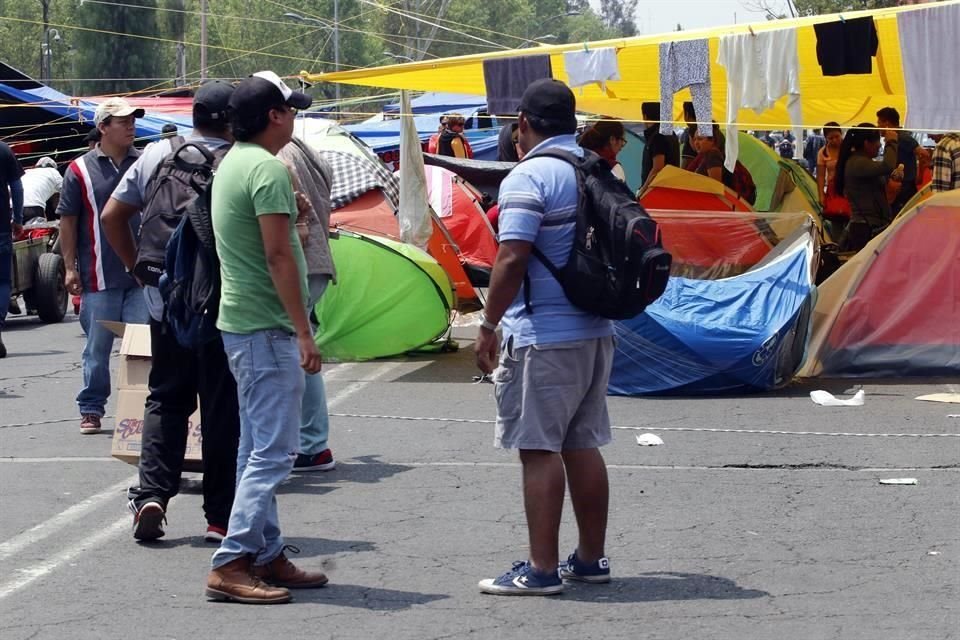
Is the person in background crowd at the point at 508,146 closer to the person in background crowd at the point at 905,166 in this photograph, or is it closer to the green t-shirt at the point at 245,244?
the person in background crowd at the point at 905,166

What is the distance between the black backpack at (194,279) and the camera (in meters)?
5.51

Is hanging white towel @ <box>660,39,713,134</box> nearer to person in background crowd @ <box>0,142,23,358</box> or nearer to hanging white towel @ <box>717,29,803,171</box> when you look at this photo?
hanging white towel @ <box>717,29,803,171</box>

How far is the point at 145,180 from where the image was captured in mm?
6969

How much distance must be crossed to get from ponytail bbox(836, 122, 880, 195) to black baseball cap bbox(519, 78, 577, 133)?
950cm

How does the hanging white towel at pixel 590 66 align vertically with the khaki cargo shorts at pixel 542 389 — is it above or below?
above

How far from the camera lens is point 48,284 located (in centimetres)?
1491

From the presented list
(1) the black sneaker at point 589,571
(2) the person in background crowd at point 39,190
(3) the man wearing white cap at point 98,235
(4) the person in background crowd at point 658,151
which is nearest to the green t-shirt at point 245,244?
(1) the black sneaker at point 589,571

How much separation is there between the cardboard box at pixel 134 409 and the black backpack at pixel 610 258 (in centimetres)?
246

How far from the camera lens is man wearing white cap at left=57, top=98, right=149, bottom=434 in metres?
8.52

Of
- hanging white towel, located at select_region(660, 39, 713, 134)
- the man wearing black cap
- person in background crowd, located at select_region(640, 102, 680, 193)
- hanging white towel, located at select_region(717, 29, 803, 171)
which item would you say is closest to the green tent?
hanging white towel, located at select_region(660, 39, 713, 134)

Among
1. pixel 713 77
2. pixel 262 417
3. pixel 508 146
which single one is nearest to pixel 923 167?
pixel 713 77

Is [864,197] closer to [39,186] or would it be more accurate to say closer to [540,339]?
[39,186]

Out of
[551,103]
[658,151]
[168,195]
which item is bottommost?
[658,151]

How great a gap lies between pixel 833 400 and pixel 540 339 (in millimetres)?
4820
